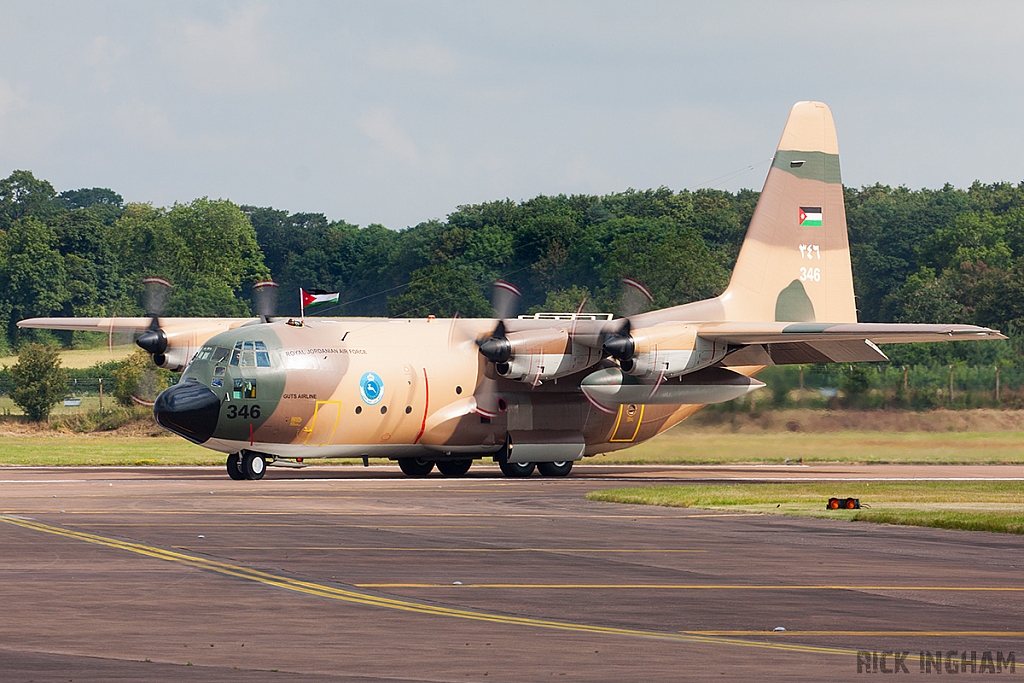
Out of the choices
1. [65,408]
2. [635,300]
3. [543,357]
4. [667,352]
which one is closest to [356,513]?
[543,357]

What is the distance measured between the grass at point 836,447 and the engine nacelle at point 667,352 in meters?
4.17

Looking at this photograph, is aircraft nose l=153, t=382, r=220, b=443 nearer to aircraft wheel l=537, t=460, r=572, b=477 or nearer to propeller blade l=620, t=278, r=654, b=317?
aircraft wheel l=537, t=460, r=572, b=477

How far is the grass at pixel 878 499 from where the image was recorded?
23.7 metres

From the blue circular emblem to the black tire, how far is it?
15.0ft

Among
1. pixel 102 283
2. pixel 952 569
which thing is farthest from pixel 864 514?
pixel 102 283

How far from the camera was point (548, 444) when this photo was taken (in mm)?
39500

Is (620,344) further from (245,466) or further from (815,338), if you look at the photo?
(245,466)

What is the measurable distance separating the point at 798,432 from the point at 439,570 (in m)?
26.4

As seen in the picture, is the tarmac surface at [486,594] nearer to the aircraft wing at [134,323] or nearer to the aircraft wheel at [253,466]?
the aircraft wheel at [253,466]

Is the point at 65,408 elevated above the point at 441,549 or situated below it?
above

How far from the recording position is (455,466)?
40.9 m

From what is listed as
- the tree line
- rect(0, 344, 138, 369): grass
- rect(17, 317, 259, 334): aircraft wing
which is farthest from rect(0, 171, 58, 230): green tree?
rect(17, 317, 259, 334): aircraft wing

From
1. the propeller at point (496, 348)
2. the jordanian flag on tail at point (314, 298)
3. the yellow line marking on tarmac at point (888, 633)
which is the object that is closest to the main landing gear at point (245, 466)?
the jordanian flag on tail at point (314, 298)

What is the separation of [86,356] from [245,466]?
5114 centimetres
